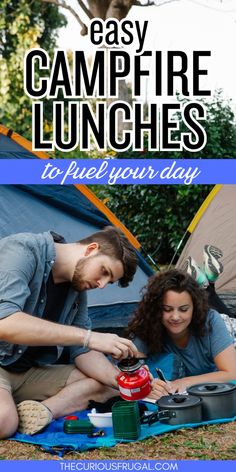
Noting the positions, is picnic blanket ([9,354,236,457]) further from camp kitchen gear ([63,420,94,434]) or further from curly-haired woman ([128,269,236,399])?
curly-haired woman ([128,269,236,399])

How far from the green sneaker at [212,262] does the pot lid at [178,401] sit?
119cm

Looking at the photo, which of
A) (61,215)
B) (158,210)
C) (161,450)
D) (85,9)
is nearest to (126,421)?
(161,450)

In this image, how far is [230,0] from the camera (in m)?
6.02

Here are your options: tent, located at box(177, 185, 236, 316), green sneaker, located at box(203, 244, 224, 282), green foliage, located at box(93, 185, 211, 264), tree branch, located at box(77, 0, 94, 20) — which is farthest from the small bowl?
tree branch, located at box(77, 0, 94, 20)

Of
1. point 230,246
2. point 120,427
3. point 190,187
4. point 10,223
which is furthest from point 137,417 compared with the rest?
point 190,187

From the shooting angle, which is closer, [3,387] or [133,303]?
[3,387]

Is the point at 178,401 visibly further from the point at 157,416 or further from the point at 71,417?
the point at 71,417

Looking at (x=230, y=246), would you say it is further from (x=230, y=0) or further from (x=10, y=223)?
(x=230, y=0)

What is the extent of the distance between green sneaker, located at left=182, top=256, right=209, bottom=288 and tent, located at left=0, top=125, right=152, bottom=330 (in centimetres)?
21

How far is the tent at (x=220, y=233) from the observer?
3.57 metres

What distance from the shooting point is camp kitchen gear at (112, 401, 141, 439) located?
6.66 ft

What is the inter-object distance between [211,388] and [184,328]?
36 cm

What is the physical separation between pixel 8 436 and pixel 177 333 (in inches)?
27.3

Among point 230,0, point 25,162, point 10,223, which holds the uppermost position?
point 230,0
